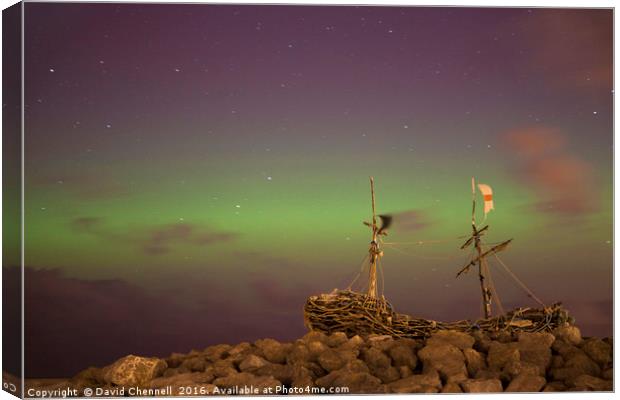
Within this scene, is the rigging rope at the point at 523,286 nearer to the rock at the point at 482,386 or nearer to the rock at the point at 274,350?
the rock at the point at 482,386

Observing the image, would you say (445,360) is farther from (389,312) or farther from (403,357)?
(389,312)

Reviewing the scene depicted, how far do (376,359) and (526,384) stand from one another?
840mm

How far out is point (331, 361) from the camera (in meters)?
5.83

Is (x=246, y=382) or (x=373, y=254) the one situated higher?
(x=373, y=254)

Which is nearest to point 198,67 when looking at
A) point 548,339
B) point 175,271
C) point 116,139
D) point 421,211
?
point 116,139

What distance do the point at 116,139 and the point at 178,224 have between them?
0.63 m

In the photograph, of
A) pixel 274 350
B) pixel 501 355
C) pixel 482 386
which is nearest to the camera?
pixel 482 386

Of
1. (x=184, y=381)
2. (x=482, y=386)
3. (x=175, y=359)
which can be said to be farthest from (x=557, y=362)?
(x=175, y=359)

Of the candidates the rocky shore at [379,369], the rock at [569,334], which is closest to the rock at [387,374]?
the rocky shore at [379,369]

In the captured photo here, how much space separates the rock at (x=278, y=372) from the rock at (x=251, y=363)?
0.03m

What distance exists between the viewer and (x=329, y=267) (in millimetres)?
6508

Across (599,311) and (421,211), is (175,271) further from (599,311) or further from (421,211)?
(599,311)

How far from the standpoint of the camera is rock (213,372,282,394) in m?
5.73

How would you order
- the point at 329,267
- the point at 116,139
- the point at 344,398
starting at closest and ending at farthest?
the point at 344,398 → the point at 116,139 → the point at 329,267
